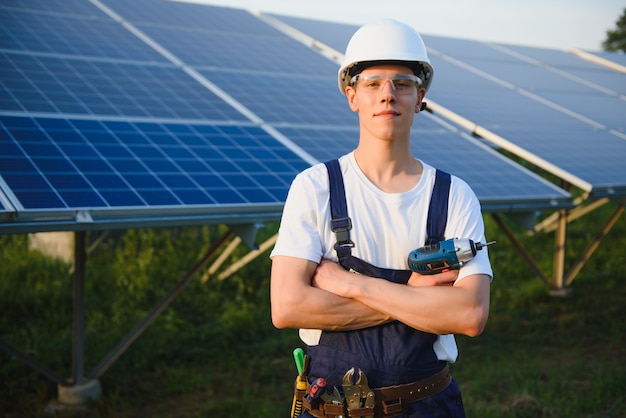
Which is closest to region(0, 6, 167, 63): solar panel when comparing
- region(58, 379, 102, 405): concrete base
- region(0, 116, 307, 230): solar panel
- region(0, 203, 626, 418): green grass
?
region(0, 116, 307, 230): solar panel

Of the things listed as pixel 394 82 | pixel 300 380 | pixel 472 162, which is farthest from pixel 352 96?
pixel 472 162

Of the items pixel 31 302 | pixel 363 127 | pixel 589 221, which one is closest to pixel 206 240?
pixel 31 302

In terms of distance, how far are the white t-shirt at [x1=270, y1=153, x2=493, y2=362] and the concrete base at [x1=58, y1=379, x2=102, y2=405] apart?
421cm

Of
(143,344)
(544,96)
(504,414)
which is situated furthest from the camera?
(544,96)

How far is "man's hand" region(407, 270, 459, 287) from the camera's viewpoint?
2.68 metres

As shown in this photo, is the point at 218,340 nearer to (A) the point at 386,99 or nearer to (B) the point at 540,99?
(B) the point at 540,99

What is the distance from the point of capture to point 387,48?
2.70m

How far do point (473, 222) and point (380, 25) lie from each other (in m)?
0.74

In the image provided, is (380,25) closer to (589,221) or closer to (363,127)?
(363,127)

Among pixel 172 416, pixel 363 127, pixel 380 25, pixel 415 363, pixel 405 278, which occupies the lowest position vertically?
pixel 172 416

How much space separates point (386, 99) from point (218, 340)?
19.9 feet

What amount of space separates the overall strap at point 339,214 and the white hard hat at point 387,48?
0.37 meters

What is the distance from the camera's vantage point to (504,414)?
6258mm

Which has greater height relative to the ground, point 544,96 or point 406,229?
point 544,96
